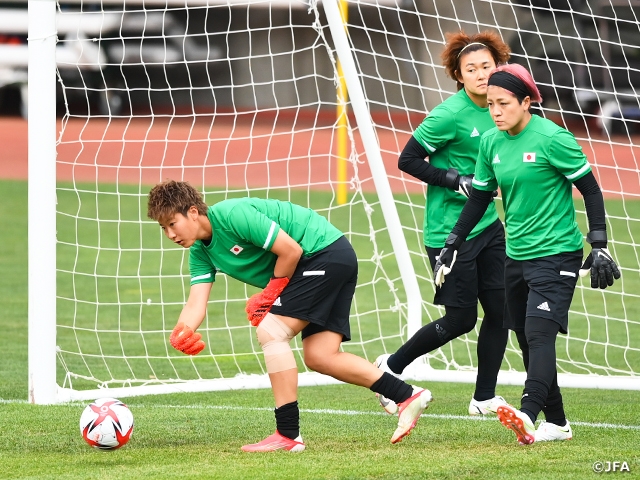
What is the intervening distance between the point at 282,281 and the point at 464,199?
53.6 inches

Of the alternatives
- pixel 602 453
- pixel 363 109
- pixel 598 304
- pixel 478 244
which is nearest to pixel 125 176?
pixel 598 304

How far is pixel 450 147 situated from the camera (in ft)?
18.7

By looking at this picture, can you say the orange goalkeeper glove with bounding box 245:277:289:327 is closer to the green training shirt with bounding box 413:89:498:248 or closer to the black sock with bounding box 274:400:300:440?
the black sock with bounding box 274:400:300:440

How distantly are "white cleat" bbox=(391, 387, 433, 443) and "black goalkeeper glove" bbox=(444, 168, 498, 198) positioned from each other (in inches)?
46.9

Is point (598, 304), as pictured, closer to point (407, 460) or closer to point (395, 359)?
point (395, 359)

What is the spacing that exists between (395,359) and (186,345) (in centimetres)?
158

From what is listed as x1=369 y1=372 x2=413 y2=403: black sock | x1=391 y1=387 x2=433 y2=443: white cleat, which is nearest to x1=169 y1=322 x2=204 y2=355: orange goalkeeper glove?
x1=369 y1=372 x2=413 y2=403: black sock

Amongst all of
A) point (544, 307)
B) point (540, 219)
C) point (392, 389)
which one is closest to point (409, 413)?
point (392, 389)

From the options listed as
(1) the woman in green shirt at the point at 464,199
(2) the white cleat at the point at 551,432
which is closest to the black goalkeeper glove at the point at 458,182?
(1) the woman in green shirt at the point at 464,199

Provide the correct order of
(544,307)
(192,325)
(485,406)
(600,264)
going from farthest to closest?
(485,406) < (192,325) < (544,307) < (600,264)

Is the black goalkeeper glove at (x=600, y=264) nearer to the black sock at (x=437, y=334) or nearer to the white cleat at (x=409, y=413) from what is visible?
the white cleat at (x=409, y=413)

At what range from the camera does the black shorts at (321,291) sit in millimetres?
4746

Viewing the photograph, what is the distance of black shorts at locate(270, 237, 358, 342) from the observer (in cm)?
475

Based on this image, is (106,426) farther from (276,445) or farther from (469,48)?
(469,48)
